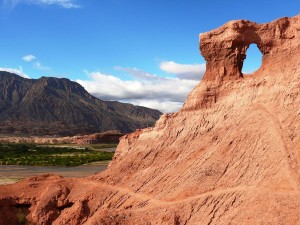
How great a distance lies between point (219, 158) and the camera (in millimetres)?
21000

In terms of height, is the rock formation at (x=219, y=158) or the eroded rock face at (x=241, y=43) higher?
the eroded rock face at (x=241, y=43)

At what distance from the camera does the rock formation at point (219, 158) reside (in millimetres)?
18703

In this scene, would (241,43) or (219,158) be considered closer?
(219,158)

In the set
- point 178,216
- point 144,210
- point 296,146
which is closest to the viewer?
point 296,146

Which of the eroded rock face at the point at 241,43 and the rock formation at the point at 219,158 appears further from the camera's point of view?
the eroded rock face at the point at 241,43

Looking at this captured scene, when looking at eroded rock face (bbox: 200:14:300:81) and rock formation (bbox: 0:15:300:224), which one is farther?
eroded rock face (bbox: 200:14:300:81)

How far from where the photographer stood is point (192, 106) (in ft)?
80.5

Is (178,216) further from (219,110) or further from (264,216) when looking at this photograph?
(219,110)

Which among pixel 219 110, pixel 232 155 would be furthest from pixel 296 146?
pixel 219 110

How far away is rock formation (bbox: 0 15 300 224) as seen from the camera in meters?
18.7

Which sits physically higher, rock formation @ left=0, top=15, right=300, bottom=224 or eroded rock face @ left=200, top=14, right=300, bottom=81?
eroded rock face @ left=200, top=14, right=300, bottom=81

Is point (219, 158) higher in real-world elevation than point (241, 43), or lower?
lower

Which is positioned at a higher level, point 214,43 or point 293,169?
point 214,43

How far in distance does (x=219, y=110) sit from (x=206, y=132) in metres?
1.52
